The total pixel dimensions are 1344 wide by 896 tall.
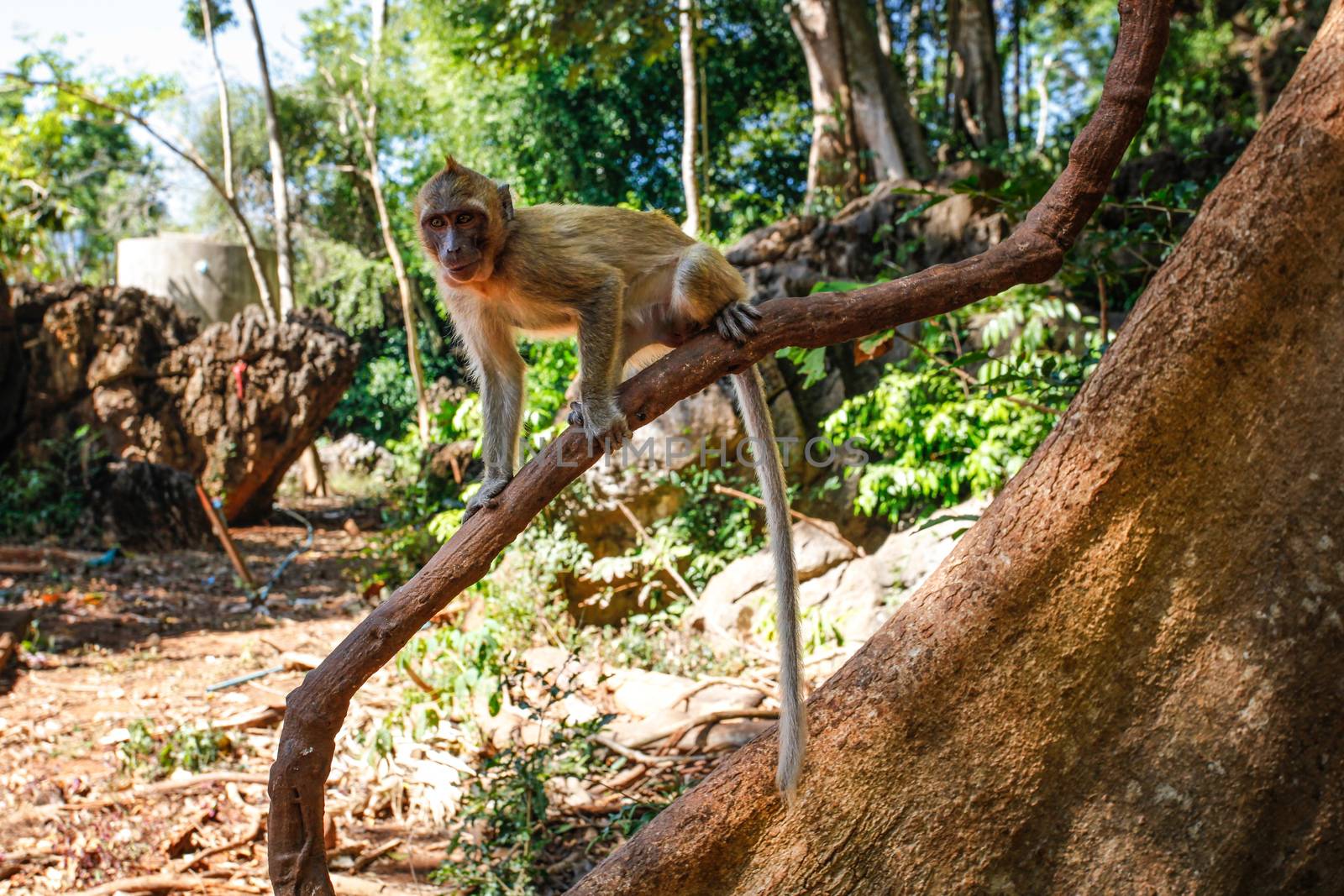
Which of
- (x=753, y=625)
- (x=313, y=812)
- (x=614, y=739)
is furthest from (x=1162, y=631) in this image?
(x=753, y=625)

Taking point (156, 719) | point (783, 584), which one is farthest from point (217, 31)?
point (783, 584)

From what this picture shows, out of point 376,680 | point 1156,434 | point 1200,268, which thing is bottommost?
point 376,680

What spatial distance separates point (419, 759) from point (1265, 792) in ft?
14.8

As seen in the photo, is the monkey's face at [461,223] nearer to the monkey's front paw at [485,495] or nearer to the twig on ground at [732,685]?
the monkey's front paw at [485,495]

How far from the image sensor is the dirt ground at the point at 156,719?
15.5 feet

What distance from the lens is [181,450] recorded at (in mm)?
12859

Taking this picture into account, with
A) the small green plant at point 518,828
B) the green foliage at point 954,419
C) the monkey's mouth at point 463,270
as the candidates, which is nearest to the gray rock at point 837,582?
the green foliage at point 954,419

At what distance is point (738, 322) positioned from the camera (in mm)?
3227

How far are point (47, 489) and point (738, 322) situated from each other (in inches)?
453

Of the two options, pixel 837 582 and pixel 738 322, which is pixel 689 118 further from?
pixel 738 322

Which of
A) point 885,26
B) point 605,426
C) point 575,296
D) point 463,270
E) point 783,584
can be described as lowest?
point 783,584

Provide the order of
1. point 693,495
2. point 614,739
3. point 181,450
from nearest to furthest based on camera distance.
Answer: point 614,739
point 693,495
point 181,450

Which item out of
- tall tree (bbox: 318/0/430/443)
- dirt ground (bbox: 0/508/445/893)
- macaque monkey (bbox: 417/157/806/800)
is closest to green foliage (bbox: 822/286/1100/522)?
macaque monkey (bbox: 417/157/806/800)

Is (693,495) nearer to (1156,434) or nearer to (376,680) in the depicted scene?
(376,680)
